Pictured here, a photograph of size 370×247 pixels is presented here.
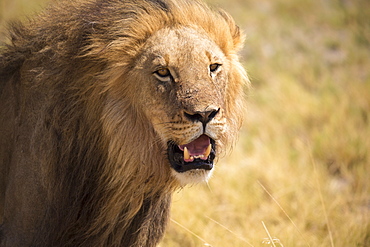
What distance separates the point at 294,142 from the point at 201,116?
5372mm

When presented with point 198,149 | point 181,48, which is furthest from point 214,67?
point 198,149

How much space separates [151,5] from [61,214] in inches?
60.9

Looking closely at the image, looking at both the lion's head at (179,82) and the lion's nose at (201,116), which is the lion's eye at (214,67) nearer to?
the lion's head at (179,82)

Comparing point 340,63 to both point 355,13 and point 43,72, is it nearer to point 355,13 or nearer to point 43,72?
point 355,13

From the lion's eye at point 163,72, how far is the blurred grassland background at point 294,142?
33.6 inches

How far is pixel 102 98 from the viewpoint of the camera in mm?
3635

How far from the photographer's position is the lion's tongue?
3.46 m

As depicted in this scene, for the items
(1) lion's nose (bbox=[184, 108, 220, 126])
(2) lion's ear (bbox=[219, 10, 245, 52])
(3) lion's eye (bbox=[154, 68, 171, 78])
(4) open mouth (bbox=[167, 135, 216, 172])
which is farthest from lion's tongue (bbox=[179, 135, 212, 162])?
(2) lion's ear (bbox=[219, 10, 245, 52])

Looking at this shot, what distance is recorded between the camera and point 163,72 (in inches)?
139

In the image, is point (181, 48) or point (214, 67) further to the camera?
point (214, 67)

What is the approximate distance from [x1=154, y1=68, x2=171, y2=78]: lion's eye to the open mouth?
18.1 inches

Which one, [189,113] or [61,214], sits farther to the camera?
[61,214]

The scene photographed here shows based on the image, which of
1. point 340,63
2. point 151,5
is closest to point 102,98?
point 151,5

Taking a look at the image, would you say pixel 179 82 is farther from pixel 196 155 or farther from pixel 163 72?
pixel 196 155
